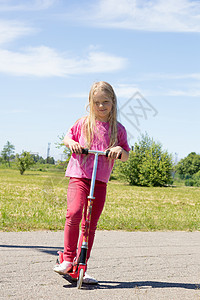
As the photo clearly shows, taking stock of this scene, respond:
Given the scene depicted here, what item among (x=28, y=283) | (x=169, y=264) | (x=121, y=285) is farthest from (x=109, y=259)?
(x=28, y=283)

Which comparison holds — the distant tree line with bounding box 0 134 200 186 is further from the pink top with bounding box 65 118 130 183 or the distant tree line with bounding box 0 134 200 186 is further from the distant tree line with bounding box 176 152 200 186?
the distant tree line with bounding box 176 152 200 186

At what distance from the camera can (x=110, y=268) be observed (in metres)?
4.54

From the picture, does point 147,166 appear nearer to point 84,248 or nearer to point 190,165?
point 84,248

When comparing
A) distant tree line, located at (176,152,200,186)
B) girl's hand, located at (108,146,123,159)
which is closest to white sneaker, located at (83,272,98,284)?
girl's hand, located at (108,146,123,159)

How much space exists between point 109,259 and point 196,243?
95.1 inches

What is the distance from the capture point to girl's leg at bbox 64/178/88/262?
12.5 ft

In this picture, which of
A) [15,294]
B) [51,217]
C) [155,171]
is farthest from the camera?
[155,171]

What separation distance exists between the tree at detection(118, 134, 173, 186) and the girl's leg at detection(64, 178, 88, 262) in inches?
1612

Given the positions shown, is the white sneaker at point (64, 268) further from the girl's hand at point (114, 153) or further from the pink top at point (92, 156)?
the girl's hand at point (114, 153)

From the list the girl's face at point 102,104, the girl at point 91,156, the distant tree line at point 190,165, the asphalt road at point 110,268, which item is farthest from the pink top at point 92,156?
the distant tree line at point 190,165

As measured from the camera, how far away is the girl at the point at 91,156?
383cm

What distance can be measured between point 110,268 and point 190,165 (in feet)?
309

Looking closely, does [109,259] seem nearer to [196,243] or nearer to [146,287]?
[146,287]

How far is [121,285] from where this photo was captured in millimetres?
3920
